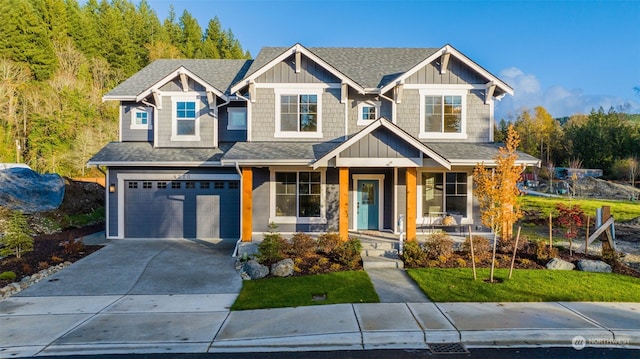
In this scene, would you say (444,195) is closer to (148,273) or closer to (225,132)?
(225,132)

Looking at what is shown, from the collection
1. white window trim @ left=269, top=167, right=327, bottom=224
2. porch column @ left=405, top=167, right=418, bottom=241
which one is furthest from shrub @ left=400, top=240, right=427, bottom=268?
white window trim @ left=269, top=167, right=327, bottom=224

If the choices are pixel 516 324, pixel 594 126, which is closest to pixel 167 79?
pixel 516 324

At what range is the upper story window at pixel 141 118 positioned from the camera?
49.7ft

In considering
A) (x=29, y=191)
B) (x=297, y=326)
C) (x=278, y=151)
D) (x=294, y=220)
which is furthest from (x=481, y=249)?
(x=29, y=191)

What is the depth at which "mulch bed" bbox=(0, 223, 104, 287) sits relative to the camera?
987 cm

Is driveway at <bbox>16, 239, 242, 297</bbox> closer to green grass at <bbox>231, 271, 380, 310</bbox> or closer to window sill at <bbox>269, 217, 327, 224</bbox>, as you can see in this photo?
green grass at <bbox>231, 271, 380, 310</bbox>

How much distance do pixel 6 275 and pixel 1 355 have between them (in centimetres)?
470

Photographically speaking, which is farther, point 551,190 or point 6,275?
point 551,190

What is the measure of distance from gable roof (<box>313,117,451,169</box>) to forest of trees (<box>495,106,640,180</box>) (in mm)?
39551

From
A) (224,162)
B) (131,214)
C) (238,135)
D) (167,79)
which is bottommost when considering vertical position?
(131,214)

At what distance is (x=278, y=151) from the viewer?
40.7 feet

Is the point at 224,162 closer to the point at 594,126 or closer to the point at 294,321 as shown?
the point at 294,321

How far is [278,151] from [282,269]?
171 inches

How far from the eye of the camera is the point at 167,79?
46.5 feet
